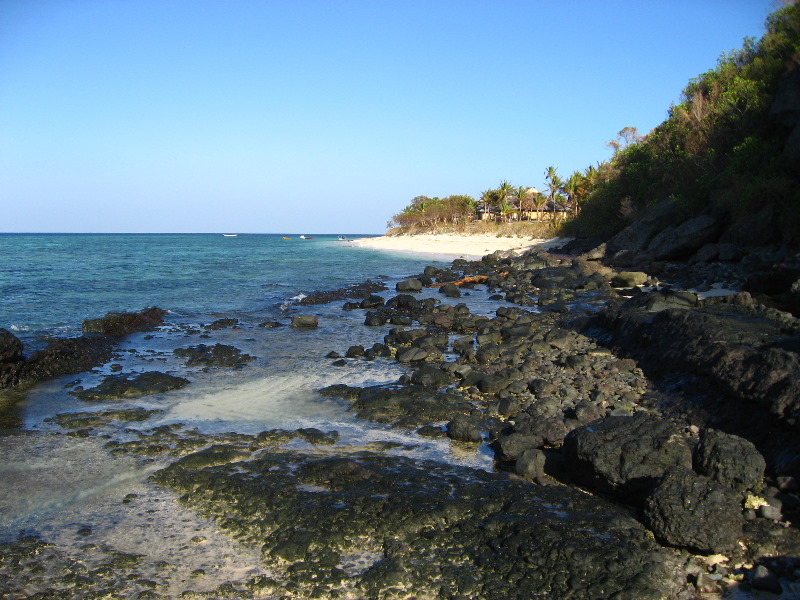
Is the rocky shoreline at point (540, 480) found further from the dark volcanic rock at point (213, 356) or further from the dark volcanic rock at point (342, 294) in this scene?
the dark volcanic rock at point (342, 294)

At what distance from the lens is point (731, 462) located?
21.9 feet

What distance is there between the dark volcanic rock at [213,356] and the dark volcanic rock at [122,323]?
3999 millimetres

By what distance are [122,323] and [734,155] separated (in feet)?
99.1

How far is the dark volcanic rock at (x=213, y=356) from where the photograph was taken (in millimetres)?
14930

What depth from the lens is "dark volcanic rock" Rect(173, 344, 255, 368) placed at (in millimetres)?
14930

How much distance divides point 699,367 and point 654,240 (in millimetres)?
25289

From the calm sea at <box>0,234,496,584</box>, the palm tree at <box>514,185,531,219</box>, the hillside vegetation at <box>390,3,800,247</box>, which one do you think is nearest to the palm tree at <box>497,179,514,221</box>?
the palm tree at <box>514,185,531,219</box>

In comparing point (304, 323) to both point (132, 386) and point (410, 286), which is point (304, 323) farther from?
point (410, 286)

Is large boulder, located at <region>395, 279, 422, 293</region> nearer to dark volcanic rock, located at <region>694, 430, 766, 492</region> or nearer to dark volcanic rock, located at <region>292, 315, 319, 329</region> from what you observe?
dark volcanic rock, located at <region>292, 315, 319, 329</region>

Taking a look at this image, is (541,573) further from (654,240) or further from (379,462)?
(654,240)

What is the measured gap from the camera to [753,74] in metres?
32.1

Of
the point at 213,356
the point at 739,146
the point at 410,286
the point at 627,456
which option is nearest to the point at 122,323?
the point at 213,356

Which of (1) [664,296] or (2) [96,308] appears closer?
(1) [664,296]

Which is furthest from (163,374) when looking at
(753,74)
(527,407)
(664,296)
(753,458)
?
(753,74)
